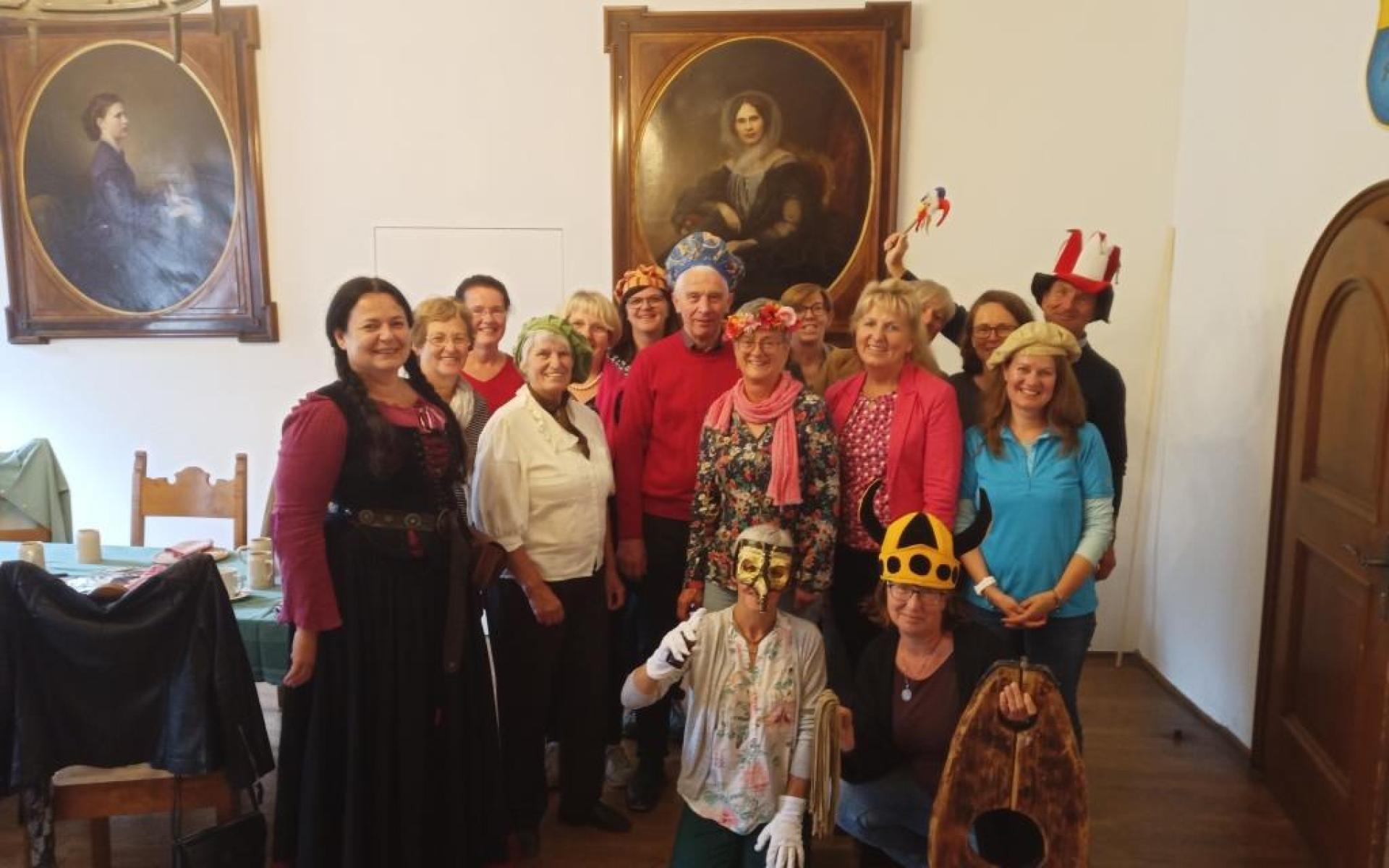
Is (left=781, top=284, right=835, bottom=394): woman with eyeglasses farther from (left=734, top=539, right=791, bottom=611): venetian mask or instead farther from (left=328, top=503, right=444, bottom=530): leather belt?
(left=328, top=503, right=444, bottom=530): leather belt

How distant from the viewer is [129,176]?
151 inches

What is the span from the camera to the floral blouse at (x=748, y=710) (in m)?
1.93

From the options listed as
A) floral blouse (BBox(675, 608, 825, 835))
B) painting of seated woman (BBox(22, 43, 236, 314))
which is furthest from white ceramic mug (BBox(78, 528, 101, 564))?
floral blouse (BBox(675, 608, 825, 835))

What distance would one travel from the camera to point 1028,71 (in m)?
3.57

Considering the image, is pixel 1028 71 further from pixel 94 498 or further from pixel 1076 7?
pixel 94 498

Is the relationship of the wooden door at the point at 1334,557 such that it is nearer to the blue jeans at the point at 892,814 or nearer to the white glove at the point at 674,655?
the blue jeans at the point at 892,814

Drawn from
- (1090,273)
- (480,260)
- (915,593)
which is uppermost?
(480,260)

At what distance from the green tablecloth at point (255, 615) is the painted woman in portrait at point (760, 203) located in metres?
2.13

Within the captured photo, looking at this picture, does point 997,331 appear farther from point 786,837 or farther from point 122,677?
point 122,677

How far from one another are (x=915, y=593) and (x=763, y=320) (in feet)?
2.38

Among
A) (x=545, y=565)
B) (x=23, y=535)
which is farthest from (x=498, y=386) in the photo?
(x=23, y=535)

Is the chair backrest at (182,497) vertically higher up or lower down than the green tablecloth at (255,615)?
higher up

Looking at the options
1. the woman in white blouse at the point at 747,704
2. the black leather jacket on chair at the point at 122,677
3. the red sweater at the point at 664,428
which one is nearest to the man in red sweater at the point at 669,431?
the red sweater at the point at 664,428

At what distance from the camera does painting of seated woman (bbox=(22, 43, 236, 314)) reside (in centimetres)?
378
